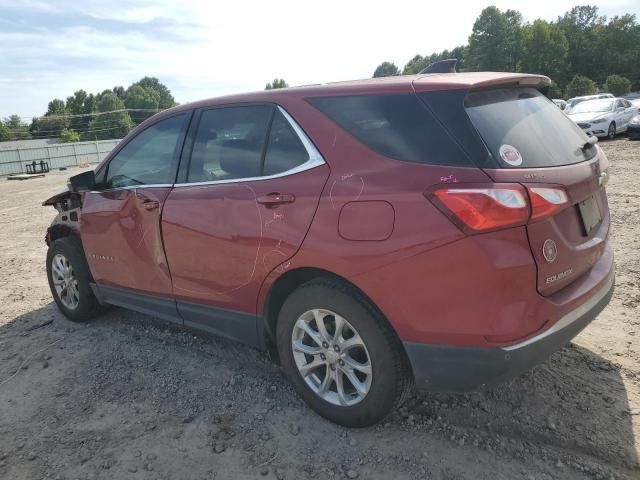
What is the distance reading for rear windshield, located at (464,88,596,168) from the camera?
233cm

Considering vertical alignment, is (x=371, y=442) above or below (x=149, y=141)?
below

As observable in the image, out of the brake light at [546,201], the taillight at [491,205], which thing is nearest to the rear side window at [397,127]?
the taillight at [491,205]

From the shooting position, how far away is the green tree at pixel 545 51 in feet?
284

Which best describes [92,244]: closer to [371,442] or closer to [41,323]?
[41,323]

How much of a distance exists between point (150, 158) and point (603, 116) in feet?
60.0

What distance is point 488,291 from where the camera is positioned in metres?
2.17

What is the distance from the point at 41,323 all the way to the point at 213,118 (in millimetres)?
2746

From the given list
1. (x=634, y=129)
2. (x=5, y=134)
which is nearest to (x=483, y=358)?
(x=634, y=129)

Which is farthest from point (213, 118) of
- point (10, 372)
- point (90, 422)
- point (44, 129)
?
point (44, 129)

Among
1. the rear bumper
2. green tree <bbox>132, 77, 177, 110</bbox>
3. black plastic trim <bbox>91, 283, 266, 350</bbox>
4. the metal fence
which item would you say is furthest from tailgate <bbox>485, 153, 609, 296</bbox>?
green tree <bbox>132, 77, 177, 110</bbox>

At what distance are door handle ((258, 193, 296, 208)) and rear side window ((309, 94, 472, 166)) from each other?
47cm

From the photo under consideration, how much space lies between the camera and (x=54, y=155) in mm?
32719

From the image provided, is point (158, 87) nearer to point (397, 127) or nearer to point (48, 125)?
point (48, 125)

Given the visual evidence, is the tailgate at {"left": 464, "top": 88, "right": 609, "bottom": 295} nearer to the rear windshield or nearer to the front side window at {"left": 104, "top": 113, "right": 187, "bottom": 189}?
the rear windshield
